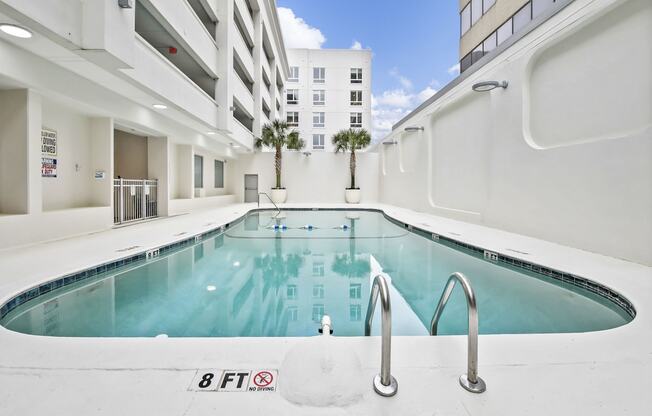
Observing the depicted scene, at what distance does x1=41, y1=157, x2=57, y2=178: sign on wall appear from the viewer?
5816 mm

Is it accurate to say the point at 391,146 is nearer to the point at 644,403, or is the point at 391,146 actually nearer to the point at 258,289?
the point at 258,289

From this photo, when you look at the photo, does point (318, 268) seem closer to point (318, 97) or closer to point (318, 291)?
point (318, 291)

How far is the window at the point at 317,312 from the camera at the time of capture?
9.82 ft

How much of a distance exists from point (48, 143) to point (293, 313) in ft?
20.8

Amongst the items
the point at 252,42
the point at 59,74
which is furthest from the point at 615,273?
the point at 252,42

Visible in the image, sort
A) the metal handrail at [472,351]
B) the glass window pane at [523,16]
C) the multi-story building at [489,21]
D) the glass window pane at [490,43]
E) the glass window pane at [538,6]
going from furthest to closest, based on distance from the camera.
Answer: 1. the glass window pane at [490,43]
2. the multi-story building at [489,21]
3. the glass window pane at [523,16]
4. the glass window pane at [538,6]
5. the metal handrail at [472,351]

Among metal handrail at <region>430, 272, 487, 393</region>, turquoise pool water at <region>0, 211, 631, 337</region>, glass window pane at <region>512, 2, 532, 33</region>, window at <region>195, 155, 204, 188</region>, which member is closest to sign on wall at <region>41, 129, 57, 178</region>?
turquoise pool water at <region>0, 211, 631, 337</region>

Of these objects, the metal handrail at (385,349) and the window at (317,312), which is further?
the window at (317,312)

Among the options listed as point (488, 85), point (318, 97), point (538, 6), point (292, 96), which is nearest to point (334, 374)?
point (488, 85)

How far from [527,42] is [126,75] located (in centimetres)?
751

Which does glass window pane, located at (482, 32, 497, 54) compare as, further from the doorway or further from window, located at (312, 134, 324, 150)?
window, located at (312, 134, 324, 150)

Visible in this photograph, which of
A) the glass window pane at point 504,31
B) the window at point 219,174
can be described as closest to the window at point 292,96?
the window at point 219,174

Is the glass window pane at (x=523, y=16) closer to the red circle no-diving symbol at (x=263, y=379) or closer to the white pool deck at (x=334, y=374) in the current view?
the white pool deck at (x=334, y=374)

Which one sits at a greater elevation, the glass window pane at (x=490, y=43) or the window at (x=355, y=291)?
the glass window pane at (x=490, y=43)
